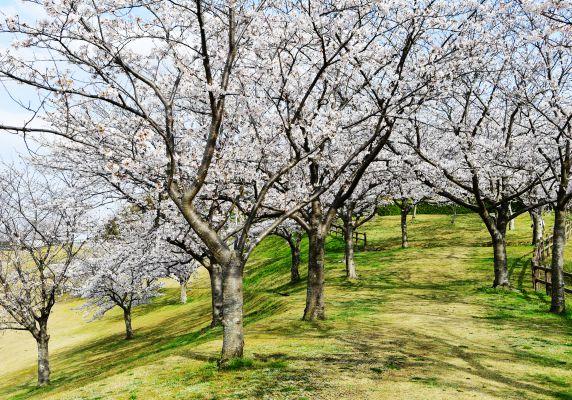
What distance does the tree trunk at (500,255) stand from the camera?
21484mm

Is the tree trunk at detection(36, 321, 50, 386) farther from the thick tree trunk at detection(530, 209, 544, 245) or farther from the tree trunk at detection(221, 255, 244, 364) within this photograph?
the thick tree trunk at detection(530, 209, 544, 245)

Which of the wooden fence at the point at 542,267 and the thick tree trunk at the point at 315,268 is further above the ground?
the thick tree trunk at the point at 315,268

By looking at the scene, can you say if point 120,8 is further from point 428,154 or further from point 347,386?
point 428,154

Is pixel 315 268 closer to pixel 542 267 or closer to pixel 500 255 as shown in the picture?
pixel 500 255

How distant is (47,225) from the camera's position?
2588cm

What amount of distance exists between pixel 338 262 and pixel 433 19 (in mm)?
25577

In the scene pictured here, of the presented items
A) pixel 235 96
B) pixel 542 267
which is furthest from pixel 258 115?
pixel 542 267

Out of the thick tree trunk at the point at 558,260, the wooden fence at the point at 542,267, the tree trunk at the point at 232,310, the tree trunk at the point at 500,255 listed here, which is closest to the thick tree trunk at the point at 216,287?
the tree trunk at the point at 232,310

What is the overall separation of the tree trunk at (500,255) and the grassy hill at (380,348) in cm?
68

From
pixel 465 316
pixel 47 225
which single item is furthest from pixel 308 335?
pixel 47 225

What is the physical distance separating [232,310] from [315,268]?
5.85 m

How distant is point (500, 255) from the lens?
21.6 metres

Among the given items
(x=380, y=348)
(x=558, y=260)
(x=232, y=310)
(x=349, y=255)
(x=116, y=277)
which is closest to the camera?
(x=232, y=310)

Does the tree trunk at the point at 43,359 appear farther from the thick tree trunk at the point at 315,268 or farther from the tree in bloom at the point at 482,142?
the tree in bloom at the point at 482,142
